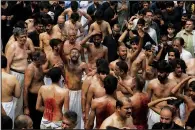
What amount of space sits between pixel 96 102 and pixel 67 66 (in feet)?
7.19

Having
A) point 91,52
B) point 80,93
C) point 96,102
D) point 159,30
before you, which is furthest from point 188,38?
point 96,102

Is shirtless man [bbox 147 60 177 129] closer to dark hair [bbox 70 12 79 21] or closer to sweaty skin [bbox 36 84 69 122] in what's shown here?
sweaty skin [bbox 36 84 69 122]

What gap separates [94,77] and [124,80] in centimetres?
52

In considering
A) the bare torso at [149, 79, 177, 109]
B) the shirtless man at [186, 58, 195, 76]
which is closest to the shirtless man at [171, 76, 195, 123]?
the bare torso at [149, 79, 177, 109]

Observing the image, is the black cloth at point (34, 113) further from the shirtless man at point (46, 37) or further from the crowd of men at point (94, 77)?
the shirtless man at point (46, 37)

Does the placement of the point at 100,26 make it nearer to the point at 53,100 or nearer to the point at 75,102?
the point at 75,102

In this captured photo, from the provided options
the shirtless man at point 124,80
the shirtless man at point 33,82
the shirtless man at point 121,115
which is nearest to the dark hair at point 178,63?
the shirtless man at point 124,80

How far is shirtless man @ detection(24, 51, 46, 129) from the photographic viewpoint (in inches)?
401

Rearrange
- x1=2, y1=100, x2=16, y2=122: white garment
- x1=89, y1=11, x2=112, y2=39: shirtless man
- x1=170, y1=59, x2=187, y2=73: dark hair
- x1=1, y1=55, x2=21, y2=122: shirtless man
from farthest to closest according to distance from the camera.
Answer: x1=89, y1=11, x2=112, y2=39: shirtless man
x1=170, y1=59, x2=187, y2=73: dark hair
x1=2, y1=100, x2=16, y2=122: white garment
x1=1, y1=55, x2=21, y2=122: shirtless man

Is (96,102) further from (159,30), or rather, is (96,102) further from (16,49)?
(159,30)

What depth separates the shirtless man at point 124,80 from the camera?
9617mm

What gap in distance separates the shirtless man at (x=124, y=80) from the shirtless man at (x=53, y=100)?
0.96m

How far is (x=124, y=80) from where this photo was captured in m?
9.78

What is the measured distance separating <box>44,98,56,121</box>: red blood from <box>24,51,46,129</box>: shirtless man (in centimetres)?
106
